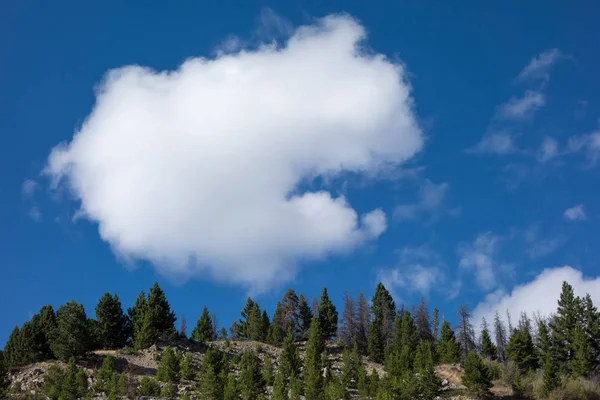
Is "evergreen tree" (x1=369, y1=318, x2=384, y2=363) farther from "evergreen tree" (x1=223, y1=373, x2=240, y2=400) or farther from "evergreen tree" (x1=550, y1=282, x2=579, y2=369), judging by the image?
"evergreen tree" (x1=223, y1=373, x2=240, y2=400)

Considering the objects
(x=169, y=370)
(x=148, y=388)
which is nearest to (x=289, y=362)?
(x=169, y=370)

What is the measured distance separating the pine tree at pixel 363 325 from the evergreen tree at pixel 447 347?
15.1m

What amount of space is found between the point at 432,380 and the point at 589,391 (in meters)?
21.7

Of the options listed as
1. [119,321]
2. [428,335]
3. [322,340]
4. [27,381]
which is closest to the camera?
[27,381]

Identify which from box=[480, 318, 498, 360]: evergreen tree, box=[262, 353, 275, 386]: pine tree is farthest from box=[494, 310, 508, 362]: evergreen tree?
box=[262, 353, 275, 386]: pine tree

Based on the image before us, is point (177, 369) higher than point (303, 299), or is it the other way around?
point (303, 299)

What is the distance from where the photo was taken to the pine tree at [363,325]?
352 feet

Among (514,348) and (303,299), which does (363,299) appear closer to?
(303,299)

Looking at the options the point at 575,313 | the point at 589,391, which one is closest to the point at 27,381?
the point at 589,391

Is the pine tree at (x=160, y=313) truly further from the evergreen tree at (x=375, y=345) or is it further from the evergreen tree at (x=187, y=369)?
the evergreen tree at (x=375, y=345)

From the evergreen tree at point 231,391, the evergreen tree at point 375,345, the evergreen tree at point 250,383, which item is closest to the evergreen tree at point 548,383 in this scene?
the evergreen tree at point 375,345

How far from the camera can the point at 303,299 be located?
114 metres

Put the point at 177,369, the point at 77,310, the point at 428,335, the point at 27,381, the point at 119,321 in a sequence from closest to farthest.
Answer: the point at 27,381
the point at 177,369
the point at 77,310
the point at 119,321
the point at 428,335

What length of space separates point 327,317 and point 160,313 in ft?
118
